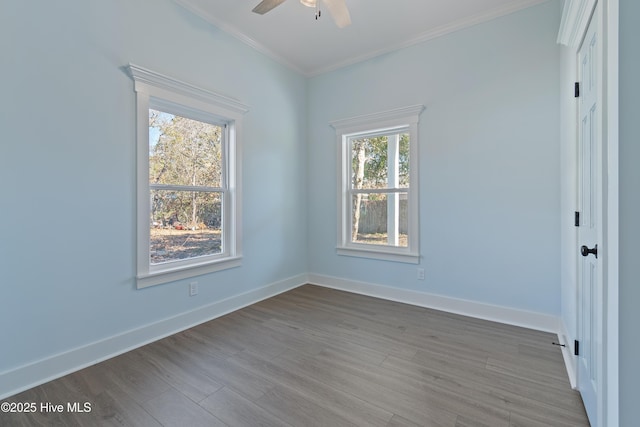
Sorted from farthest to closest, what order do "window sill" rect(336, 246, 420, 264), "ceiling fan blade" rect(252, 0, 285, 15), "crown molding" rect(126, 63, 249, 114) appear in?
"window sill" rect(336, 246, 420, 264) < "crown molding" rect(126, 63, 249, 114) < "ceiling fan blade" rect(252, 0, 285, 15)

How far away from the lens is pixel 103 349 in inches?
84.7

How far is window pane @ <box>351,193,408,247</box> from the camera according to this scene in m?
3.53

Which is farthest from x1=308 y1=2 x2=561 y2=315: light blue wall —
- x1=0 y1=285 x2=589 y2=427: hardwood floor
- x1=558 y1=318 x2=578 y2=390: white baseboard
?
x1=0 y1=285 x2=589 y2=427: hardwood floor

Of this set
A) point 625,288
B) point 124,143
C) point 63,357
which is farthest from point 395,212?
point 63,357

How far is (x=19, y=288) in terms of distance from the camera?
1804 mm

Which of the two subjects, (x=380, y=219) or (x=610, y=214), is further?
(x=380, y=219)

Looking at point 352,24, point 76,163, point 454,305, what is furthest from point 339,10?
point 454,305

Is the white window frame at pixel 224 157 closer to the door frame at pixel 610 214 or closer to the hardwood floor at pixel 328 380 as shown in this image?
the hardwood floor at pixel 328 380

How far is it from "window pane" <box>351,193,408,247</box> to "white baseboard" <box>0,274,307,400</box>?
1692 millimetres

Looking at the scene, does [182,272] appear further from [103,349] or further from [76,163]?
[76,163]

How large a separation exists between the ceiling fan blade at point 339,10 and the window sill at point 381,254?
245cm

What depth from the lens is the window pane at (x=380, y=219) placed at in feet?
11.6

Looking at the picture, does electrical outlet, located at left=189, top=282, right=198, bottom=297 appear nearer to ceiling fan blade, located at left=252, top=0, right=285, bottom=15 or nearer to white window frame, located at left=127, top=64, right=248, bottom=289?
white window frame, located at left=127, top=64, right=248, bottom=289

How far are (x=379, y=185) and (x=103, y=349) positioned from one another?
10.5 feet
